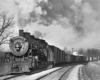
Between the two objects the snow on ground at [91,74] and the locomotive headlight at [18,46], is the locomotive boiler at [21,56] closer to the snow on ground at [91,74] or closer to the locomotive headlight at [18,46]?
the locomotive headlight at [18,46]

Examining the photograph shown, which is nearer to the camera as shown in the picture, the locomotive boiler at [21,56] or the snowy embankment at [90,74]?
the snowy embankment at [90,74]

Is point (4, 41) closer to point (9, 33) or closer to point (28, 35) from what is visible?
point (9, 33)

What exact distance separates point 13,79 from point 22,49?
5.05 metres

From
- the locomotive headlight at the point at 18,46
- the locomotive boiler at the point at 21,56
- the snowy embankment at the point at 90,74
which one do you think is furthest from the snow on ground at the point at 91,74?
the locomotive headlight at the point at 18,46

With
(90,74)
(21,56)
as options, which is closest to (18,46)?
(21,56)

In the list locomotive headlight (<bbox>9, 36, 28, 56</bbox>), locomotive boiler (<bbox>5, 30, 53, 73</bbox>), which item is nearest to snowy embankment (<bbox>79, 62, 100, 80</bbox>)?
locomotive boiler (<bbox>5, 30, 53, 73</bbox>)

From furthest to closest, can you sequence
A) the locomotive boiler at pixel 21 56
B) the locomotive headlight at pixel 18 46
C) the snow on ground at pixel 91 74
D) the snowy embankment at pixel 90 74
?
the locomotive headlight at pixel 18 46, the locomotive boiler at pixel 21 56, the snowy embankment at pixel 90 74, the snow on ground at pixel 91 74

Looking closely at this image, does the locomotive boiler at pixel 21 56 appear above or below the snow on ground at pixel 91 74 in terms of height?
above

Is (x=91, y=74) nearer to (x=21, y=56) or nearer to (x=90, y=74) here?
(x=90, y=74)

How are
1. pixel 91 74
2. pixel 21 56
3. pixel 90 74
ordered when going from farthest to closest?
pixel 21 56, pixel 90 74, pixel 91 74

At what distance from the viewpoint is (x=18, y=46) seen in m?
16.4

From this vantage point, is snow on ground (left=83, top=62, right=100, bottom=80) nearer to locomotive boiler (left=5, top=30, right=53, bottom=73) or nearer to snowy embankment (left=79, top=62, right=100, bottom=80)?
Answer: snowy embankment (left=79, top=62, right=100, bottom=80)

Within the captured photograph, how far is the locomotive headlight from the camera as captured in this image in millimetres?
16155

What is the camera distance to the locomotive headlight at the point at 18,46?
53.0 ft
